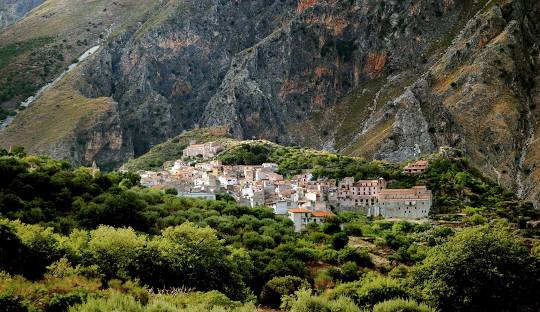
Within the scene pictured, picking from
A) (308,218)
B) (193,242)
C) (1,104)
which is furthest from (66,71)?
(193,242)

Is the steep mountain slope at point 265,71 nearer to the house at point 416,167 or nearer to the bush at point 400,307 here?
the house at point 416,167

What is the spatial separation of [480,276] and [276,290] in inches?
538

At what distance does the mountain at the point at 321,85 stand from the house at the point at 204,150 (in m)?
33.0

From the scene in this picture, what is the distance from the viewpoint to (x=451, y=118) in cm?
12662

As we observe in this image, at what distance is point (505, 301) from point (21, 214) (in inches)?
1331

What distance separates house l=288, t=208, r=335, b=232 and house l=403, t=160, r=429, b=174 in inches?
983

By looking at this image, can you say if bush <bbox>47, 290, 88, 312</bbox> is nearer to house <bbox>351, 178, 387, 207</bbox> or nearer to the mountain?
house <bbox>351, 178, 387, 207</bbox>

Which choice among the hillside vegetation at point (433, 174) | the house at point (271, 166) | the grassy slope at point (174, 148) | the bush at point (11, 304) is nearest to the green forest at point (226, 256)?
the bush at point (11, 304)

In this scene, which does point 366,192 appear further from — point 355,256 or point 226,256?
point 226,256

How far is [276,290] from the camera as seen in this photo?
45500mm

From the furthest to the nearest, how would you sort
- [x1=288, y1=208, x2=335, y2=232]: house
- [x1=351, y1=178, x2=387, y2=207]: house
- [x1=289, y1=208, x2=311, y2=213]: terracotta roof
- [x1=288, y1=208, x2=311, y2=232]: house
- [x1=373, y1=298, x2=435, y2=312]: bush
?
[x1=351, y1=178, x2=387, y2=207]: house, [x1=289, y1=208, x2=311, y2=213]: terracotta roof, [x1=288, y1=208, x2=335, y2=232]: house, [x1=288, y1=208, x2=311, y2=232]: house, [x1=373, y1=298, x2=435, y2=312]: bush

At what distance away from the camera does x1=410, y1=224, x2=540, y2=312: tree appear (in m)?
41.2

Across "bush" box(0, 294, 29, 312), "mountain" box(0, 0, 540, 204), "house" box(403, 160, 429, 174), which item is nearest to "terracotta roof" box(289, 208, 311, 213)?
"house" box(403, 160, 429, 174)

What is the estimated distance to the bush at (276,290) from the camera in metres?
45.2
